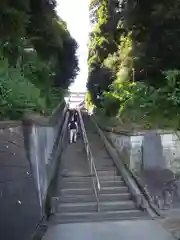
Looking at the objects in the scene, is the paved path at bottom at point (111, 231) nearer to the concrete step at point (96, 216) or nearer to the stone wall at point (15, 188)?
the concrete step at point (96, 216)

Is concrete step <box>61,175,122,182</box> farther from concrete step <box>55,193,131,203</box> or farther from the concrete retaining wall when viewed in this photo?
the concrete retaining wall

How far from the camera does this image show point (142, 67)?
18234mm

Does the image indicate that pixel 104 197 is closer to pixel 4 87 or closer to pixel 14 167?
pixel 4 87

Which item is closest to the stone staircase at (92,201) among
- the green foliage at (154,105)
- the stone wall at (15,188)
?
the stone wall at (15,188)

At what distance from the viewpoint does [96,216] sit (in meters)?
11.5

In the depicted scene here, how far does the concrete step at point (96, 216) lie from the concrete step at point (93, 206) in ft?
0.94

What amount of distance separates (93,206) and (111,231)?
8.49ft

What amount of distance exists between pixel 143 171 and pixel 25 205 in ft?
19.5

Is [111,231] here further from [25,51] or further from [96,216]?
[25,51]

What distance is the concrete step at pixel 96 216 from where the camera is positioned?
11.2 meters

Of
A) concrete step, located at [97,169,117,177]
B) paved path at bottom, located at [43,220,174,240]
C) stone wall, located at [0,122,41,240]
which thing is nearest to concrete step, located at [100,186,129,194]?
concrete step, located at [97,169,117,177]

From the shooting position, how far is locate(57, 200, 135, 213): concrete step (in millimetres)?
12289

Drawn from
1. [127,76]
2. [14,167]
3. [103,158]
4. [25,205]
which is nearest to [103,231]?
[25,205]

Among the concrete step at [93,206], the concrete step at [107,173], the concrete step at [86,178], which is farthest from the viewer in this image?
the concrete step at [107,173]
